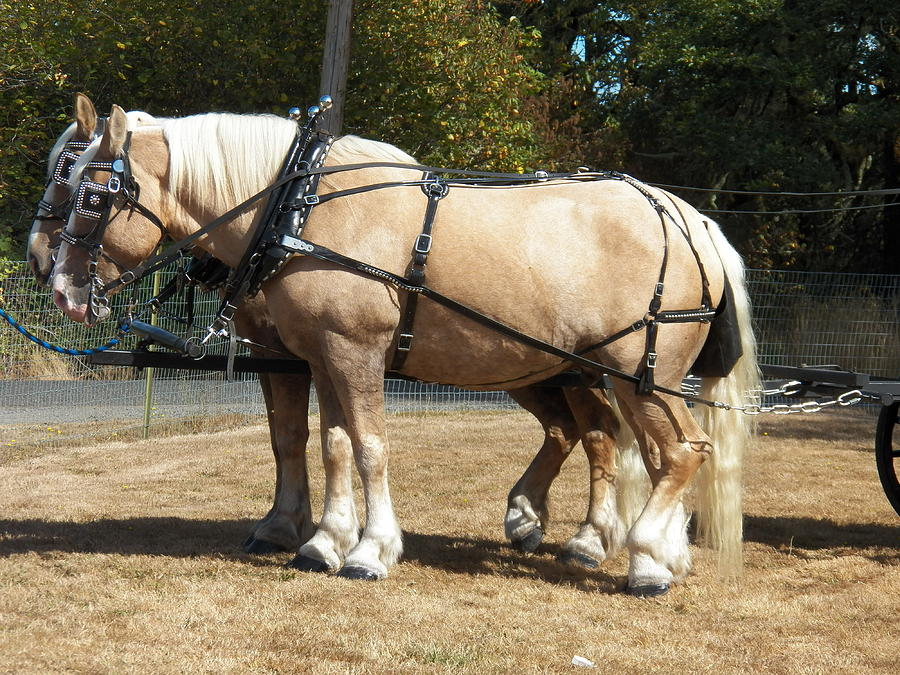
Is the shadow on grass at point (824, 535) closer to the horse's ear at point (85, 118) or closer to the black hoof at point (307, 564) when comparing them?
the black hoof at point (307, 564)

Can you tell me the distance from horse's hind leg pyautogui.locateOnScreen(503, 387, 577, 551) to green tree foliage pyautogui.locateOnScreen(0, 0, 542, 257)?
889 cm

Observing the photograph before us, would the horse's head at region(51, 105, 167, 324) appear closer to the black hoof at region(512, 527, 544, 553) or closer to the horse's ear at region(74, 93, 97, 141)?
the horse's ear at region(74, 93, 97, 141)

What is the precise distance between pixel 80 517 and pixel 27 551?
100 centimetres

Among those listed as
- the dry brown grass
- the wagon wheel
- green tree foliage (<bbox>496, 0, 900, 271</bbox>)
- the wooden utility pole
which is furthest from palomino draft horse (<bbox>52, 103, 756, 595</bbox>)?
green tree foliage (<bbox>496, 0, 900, 271</bbox>)

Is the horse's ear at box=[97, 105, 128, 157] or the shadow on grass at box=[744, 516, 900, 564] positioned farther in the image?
the shadow on grass at box=[744, 516, 900, 564]

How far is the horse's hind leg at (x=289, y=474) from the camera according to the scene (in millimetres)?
5105

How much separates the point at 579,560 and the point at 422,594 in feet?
3.42

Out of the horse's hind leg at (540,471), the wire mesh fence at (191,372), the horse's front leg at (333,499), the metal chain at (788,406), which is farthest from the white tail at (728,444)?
the wire mesh fence at (191,372)

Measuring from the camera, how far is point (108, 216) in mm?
4363

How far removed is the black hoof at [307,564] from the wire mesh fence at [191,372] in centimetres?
373

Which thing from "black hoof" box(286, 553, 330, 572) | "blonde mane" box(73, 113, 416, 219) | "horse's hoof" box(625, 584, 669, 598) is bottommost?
"black hoof" box(286, 553, 330, 572)

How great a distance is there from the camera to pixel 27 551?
194 inches

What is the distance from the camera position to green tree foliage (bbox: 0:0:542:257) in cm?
1354

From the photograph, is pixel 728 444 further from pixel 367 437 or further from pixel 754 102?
pixel 754 102
